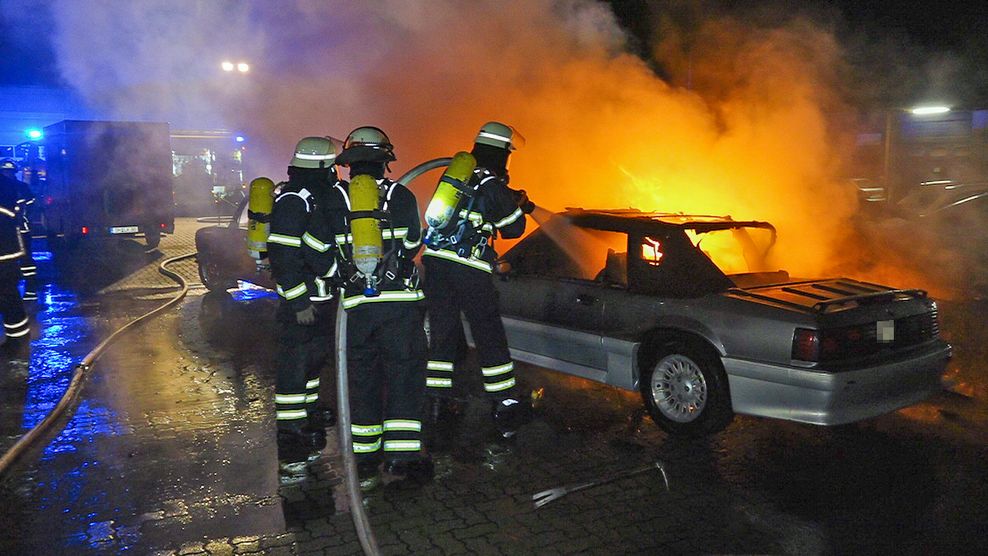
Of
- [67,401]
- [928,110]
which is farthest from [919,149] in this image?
[67,401]

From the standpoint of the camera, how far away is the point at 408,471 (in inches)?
175

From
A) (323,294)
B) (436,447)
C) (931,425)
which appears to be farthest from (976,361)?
(323,294)

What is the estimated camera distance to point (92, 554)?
355 centimetres

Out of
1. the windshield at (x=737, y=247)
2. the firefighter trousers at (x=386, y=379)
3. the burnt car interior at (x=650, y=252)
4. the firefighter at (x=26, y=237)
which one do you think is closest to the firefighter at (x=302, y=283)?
the firefighter trousers at (x=386, y=379)

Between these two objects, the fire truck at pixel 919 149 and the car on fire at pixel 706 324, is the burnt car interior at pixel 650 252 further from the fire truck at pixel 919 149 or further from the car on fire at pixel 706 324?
the fire truck at pixel 919 149

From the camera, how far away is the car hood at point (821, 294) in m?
4.56


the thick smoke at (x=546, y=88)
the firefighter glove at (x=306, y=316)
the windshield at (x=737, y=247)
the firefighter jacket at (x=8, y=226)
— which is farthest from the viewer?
the thick smoke at (x=546, y=88)

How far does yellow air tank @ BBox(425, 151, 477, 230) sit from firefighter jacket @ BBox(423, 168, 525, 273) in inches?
2.6

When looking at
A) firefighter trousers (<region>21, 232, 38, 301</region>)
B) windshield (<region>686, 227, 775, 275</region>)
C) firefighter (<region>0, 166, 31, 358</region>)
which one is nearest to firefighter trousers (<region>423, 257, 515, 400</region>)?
windshield (<region>686, 227, 775, 275</region>)

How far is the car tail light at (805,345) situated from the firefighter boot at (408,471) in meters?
2.14

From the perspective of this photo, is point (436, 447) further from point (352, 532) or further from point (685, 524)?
point (685, 524)

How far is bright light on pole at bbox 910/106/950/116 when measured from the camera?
18031mm

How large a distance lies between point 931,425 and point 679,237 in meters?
2.15

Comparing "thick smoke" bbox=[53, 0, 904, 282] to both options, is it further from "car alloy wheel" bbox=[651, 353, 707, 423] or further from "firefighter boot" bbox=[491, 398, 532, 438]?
"firefighter boot" bbox=[491, 398, 532, 438]
